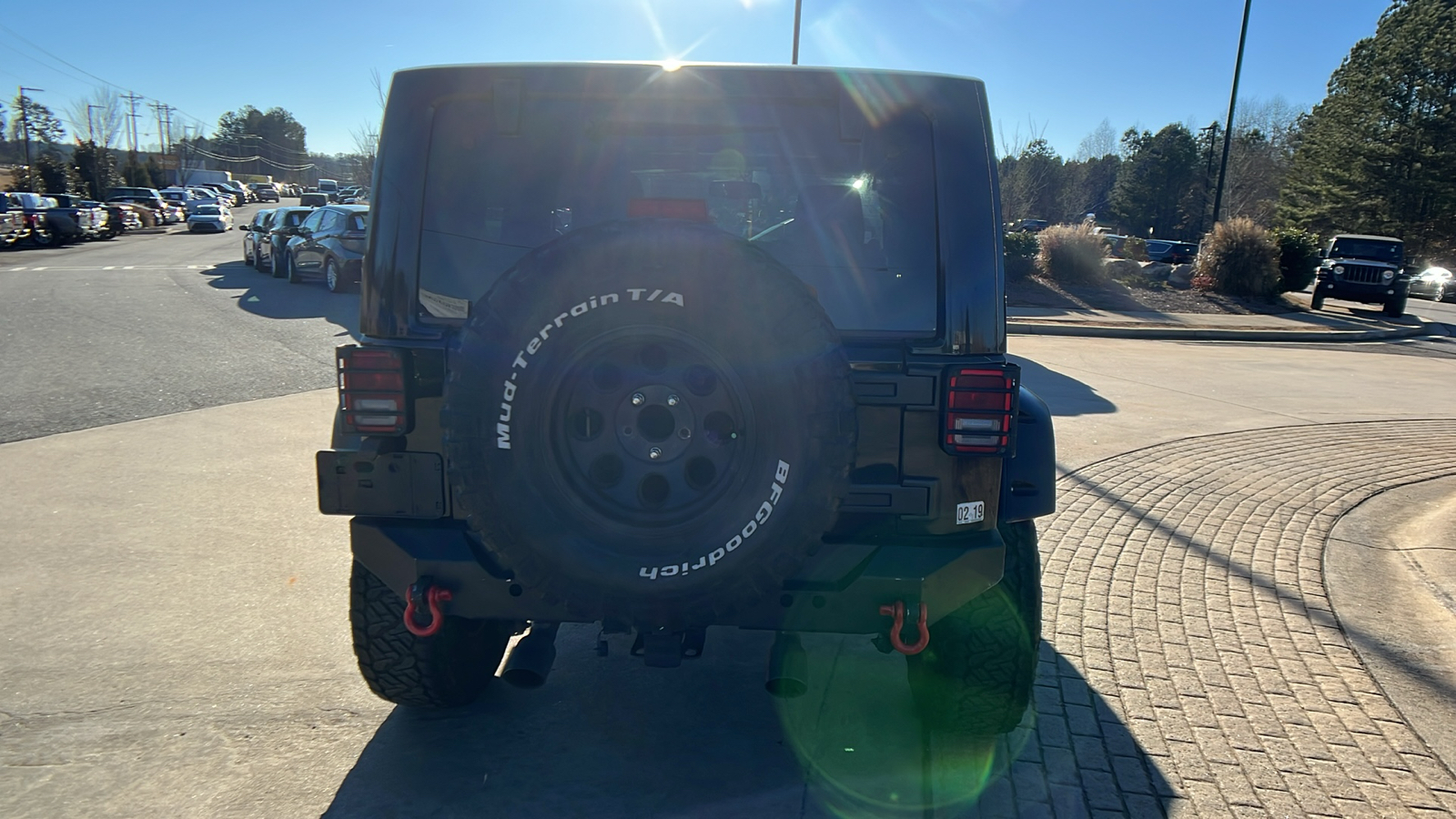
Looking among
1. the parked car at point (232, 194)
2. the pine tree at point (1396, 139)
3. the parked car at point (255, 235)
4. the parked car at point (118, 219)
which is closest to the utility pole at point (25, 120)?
the parked car at point (232, 194)

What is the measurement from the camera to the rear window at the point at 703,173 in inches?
117

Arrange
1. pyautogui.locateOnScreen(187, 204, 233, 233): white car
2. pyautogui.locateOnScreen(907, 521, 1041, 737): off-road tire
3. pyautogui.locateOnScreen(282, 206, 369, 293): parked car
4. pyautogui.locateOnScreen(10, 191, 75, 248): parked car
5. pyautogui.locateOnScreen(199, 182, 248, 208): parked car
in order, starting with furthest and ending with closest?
pyautogui.locateOnScreen(199, 182, 248, 208): parked car, pyautogui.locateOnScreen(187, 204, 233, 233): white car, pyautogui.locateOnScreen(10, 191, 75, 248): parked car, pyautogui.locateOnScreen(282, 206, 369, 293): parked car, pyautogui.locateOnScreen(907, 521, 1041, 737): off-road tire

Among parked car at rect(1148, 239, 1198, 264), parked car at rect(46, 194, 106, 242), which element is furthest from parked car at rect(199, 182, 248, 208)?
parked car at rect(1148, 239, 1198, 264)

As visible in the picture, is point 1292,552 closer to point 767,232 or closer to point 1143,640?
point 1143,640

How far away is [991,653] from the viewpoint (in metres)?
3.24

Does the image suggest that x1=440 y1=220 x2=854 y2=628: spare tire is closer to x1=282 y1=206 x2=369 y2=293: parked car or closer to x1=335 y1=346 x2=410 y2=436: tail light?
x1=335 y1=346 x2=410 y2=436: tail light

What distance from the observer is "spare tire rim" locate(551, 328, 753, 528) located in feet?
8.59

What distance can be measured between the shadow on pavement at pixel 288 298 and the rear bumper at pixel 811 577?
34.6 feet

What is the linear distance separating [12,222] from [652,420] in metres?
34.2

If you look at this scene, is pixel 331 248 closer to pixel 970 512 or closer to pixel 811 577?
pixel 811 577

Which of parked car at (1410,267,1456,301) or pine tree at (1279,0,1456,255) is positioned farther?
pine tree at (1279,0,1456,255)

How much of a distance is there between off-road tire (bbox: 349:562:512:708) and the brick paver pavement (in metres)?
1.80

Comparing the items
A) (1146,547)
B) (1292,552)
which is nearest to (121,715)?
(1146,547)

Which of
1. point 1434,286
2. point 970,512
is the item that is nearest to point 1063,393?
point 970,512
